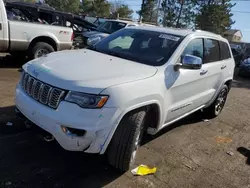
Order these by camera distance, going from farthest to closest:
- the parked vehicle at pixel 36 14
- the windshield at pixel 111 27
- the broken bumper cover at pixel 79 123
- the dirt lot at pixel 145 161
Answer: the windshield at pixel 111 27
the parked vehicle at pixel 36 14
the dirt lot at pixel 145 161
the broken bumper cover at pixel 79 123

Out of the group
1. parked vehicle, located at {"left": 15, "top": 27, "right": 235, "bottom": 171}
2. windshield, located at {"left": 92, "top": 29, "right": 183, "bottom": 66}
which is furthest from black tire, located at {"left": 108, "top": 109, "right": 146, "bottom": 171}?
windshield, located at {"left": 92, "top": 29, "right": 183, "bottom": 66}

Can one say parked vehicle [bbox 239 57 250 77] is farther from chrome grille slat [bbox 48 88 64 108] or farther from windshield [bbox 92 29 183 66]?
chrome grille slat [bbox 48 88 64 108]

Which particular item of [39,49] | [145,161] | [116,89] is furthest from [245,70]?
[116,89]

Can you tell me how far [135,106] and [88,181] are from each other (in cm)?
103

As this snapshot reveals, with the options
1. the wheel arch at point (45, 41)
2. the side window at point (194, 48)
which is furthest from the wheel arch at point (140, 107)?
the wheel arch at point (45, 41)

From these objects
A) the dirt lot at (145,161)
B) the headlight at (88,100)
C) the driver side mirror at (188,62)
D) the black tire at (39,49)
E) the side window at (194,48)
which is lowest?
the dirt lot at (145,161)

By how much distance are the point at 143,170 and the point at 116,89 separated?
1275 millimetres

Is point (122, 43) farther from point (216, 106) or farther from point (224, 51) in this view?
point (216, 106)

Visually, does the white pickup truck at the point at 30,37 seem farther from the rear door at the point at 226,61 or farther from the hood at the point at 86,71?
the rear door at the point at 226,61

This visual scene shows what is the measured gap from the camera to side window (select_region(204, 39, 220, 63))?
4910 millimetres

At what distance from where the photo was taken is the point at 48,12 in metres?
8.58

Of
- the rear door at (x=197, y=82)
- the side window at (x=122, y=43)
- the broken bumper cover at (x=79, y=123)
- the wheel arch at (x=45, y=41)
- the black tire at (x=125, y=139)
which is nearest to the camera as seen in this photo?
the broken bumper cover at (x=79, y=123)

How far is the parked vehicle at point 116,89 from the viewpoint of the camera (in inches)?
114

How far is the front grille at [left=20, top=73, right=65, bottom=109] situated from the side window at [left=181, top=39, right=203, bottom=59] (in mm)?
1957
